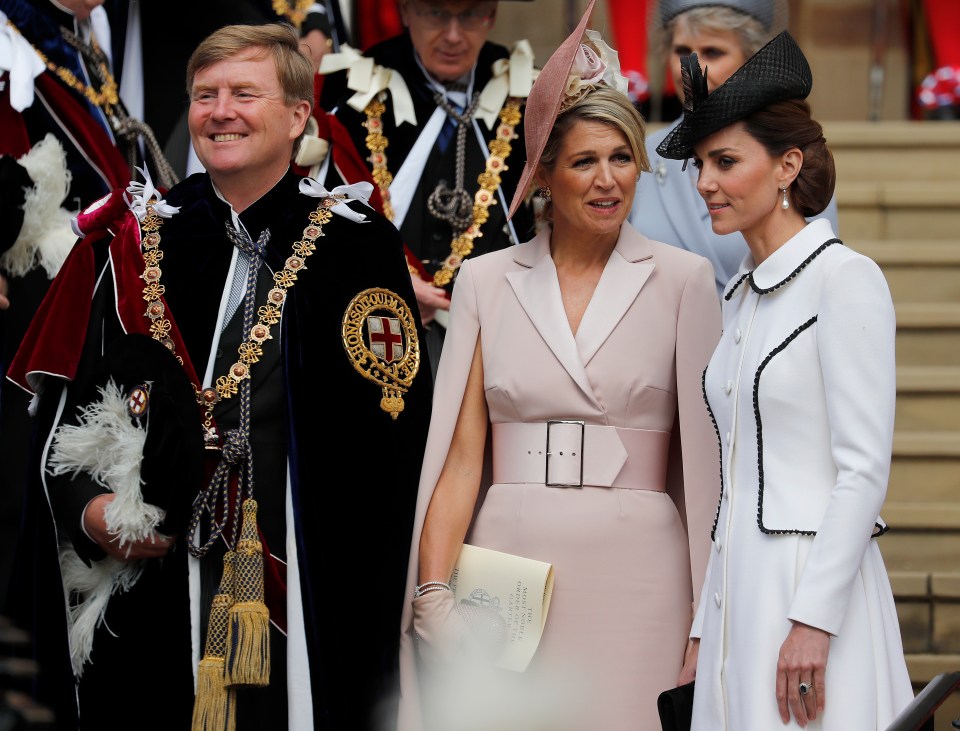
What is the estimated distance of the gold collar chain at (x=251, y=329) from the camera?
4.07 metres

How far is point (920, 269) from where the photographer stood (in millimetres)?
6773

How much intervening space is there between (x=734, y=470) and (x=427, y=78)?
246 cm

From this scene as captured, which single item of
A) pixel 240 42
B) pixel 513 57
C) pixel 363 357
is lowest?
pixel 363 357

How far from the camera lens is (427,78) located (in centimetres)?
552

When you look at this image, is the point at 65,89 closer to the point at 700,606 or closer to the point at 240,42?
the point at 240,42

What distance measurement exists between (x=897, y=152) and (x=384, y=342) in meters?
4.04

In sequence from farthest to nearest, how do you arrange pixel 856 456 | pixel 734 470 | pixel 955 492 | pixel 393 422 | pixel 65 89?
1. pixel 955 492
2. pixel 65 89
3. pixel 393 422
4. pixel 734 470
5. pixel 856 456

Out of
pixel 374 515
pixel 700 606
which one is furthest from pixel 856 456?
pixel 374 515

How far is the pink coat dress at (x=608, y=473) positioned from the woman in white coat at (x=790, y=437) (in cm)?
33

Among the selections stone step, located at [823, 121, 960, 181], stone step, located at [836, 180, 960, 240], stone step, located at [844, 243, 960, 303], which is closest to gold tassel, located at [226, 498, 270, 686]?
stone step, located at [844, 243, 960, 303]

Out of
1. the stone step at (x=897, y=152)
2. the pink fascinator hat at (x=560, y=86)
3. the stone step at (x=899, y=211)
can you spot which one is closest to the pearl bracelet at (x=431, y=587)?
the pink fascinator hat at (x=560, y=86)

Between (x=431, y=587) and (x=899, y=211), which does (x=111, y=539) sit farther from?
(x=899, y=211)

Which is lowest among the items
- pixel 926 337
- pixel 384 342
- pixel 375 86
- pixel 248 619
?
pixel 248 619

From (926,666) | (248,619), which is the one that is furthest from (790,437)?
(926,666)
